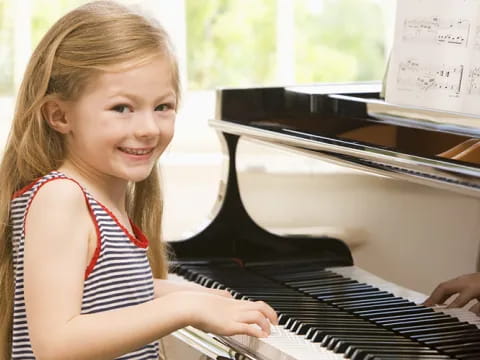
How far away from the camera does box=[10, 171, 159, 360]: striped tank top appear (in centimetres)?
168

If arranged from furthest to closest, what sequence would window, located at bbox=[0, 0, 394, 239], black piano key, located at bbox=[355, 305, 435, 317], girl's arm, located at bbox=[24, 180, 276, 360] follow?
window, located at bbox=[0, 0, 394, 239], black piano key, located at bbox=[355, 305, 435, 317], girl's arm, located at bbox=[24, 180, 276, 360]

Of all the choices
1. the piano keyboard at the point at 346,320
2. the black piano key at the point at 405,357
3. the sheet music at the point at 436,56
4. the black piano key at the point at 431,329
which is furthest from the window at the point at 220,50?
the black piano key at the point at 405,357

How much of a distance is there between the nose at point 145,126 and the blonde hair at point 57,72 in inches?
3.3

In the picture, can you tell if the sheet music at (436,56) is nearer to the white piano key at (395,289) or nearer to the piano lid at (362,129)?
the piano lid at (362,129)

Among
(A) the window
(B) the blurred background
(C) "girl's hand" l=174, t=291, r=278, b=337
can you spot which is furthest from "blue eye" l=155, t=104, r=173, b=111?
(A) the window

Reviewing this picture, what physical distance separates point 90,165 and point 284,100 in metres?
0.82

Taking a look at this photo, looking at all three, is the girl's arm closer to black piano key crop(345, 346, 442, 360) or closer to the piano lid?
black piano key crop(345, 346, 442, 360)

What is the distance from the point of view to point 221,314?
1.62 m

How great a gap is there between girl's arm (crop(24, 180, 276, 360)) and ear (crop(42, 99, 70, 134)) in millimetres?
140

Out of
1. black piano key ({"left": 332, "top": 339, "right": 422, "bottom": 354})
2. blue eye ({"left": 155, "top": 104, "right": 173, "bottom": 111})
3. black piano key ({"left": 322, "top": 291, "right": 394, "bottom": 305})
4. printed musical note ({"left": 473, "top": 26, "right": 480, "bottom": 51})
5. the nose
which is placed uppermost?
printed musical note ({"left": 473, "top": 26, "right": 480, "bottom": 51})

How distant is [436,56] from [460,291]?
491 mm

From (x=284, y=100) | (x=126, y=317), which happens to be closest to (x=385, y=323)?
(x=126, y=317)

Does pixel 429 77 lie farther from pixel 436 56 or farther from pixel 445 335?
pixel 445 335

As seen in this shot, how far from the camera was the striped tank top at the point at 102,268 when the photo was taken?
168cm
